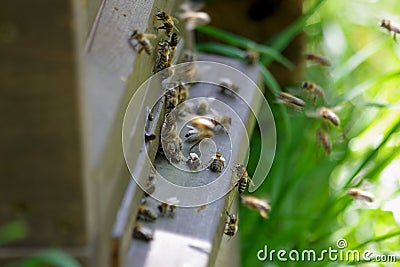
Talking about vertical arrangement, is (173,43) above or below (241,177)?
above

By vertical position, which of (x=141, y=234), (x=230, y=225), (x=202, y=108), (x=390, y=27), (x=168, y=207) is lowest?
(x=141, y=234)

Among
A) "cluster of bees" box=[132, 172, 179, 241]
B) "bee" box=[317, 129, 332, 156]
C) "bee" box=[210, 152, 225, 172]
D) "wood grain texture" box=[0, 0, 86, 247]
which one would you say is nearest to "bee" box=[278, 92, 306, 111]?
"bee" box=[317, 129, 332, 156]

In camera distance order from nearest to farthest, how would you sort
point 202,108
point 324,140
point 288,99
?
1. point 202,108
2. point 288,99
3. point 324,140

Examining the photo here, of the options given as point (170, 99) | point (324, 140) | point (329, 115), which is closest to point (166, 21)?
point (170, 99)

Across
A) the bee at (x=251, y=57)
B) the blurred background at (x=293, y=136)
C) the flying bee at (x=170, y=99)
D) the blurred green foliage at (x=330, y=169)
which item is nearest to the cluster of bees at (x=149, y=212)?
the flying bee at (x=170, y=99)

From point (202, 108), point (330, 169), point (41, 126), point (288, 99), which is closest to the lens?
point (41, 126)

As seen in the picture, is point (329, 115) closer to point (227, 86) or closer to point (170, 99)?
point (227, 86)

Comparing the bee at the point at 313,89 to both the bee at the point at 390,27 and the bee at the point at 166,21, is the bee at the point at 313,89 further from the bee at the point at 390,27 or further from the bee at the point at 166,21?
the bee at the point at 166,21
